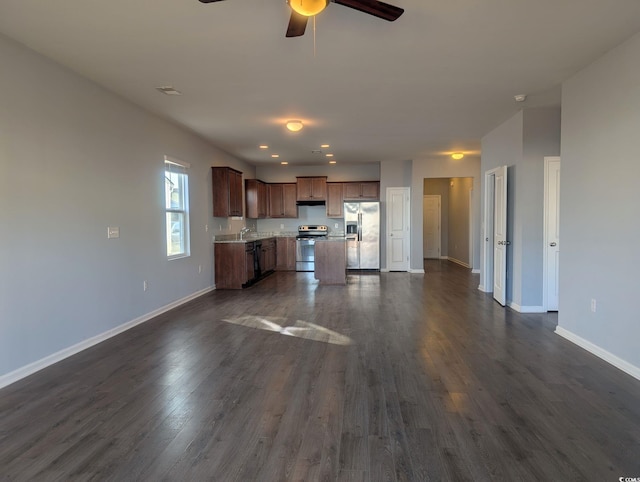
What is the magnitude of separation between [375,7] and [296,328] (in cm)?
325

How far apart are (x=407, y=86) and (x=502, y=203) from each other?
243cm

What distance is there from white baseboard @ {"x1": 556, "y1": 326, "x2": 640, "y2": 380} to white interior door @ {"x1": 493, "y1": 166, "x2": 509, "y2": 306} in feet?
4.39

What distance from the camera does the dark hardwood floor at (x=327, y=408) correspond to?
6.16ft

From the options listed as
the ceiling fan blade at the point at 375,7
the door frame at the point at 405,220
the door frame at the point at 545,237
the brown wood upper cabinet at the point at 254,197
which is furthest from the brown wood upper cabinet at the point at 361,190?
the ceiling fan blade at the point at 375,7

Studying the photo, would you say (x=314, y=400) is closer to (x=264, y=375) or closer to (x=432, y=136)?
(x=264, y=375)

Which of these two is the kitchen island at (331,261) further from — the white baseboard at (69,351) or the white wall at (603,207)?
the white wall at (603,207)

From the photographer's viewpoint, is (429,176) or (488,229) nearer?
(488,229)

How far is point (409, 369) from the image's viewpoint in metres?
3.08

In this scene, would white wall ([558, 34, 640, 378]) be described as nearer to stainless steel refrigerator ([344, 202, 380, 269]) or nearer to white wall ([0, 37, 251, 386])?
white wall ([0, 37, 251, 386])

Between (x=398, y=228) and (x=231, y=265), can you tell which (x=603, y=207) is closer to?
(x=231, y=265)

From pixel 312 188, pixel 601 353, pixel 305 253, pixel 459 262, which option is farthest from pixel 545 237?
pixel 459 262

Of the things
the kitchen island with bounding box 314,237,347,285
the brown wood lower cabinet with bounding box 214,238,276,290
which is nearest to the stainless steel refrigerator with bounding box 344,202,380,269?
the kitchen island with bounding box 314,237,347,285

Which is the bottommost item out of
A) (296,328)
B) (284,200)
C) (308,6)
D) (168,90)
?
(296,328)

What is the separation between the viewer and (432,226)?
1200 centimetres
